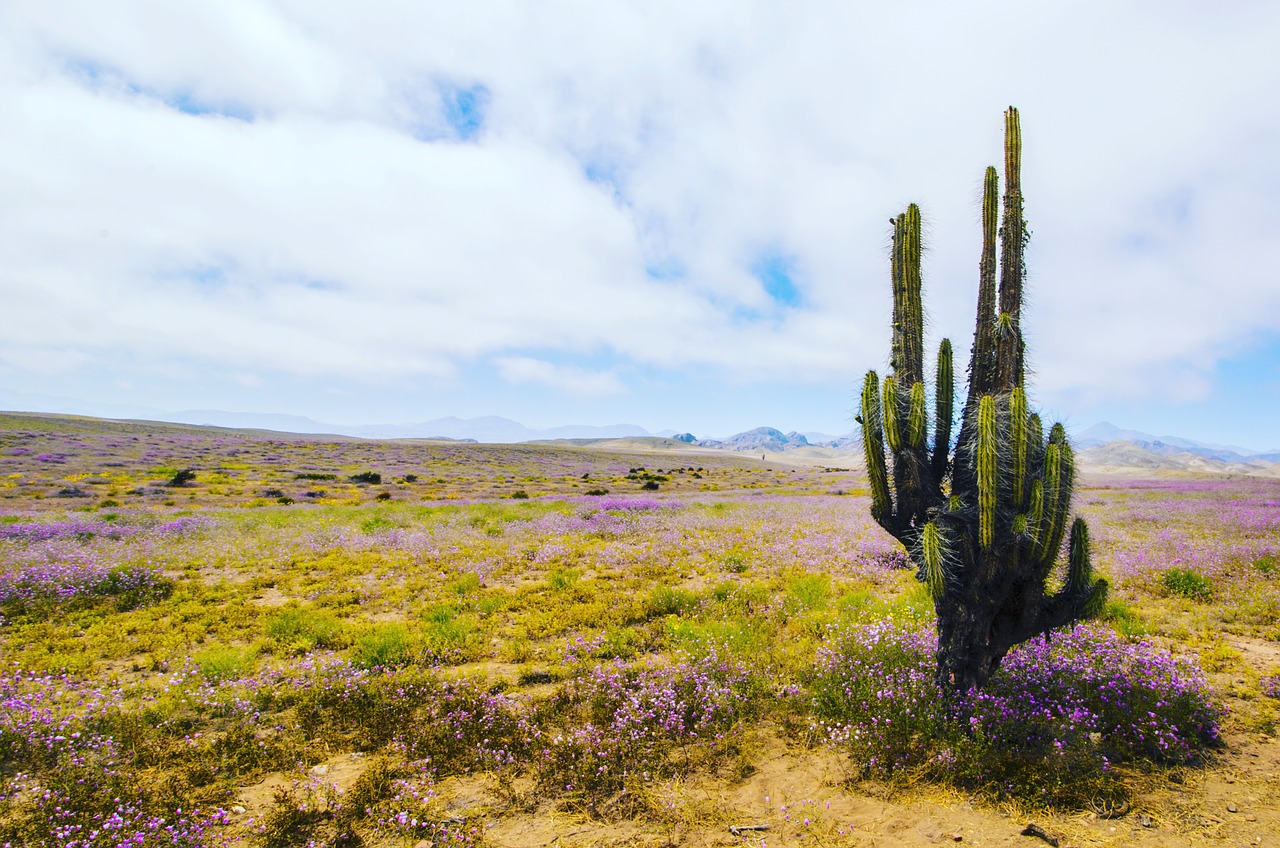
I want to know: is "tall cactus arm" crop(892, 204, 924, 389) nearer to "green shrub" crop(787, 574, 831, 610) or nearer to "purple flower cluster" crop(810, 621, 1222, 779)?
"purple flower cluster" crop(810, 621, 1222, 779)

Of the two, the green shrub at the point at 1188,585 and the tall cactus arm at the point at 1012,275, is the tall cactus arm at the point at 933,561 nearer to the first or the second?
the tall cactus arm at the point at 1012,275

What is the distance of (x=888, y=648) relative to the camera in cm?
725

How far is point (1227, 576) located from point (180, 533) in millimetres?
29304

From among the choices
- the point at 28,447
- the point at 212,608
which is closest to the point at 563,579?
the point at 212,608

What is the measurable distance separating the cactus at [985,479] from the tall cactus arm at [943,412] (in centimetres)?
1

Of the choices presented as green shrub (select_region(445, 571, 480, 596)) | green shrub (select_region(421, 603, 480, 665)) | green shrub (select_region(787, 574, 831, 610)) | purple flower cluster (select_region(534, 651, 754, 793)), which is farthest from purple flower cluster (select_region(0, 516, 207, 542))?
green shrub (select_region(787, 574, 831, 610))

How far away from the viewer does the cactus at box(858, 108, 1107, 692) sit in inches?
228

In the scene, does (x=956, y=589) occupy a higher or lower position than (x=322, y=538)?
higher

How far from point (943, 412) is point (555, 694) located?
6.41m

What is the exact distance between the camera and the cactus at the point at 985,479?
579 centimetres

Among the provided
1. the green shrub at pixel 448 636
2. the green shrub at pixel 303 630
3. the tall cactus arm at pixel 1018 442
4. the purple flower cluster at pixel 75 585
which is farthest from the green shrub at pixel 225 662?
the tall cactus arm at pixel 1018 442

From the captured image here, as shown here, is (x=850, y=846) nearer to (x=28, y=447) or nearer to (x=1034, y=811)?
(x=1034, y=811)

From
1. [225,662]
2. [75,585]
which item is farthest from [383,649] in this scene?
[75,585]

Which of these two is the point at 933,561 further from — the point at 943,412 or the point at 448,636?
the point at 448,636
